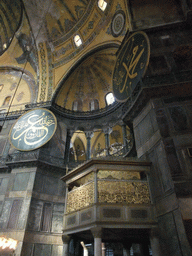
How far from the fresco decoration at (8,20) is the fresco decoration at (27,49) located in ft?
3.34

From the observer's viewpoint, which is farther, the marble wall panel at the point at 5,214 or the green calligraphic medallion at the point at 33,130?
the green calligraphic medallion at the point at 33,130

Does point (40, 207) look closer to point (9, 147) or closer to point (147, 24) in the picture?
point (9, 147)

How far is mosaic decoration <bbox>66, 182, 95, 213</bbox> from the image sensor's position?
547cm

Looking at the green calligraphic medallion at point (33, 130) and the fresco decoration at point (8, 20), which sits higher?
the fresco decoration at point (8, 20)

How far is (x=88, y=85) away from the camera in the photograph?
14.5 metres

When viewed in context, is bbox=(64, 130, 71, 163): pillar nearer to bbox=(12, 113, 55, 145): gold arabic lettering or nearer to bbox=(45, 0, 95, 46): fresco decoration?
bbox=(12, 113, 55, 145): gold arabic lettering

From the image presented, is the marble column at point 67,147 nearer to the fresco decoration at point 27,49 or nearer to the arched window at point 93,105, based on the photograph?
the arched window at point 93,105

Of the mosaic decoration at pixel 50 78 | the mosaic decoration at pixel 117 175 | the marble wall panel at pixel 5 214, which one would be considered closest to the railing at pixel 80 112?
the mosaic decoration at pixel 50 78

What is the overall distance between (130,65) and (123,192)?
16.8 feet

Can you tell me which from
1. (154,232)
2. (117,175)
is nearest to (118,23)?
(117,175)

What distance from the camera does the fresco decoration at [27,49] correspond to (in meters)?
15.2

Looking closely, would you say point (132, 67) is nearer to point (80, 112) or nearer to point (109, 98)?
point (109, 98)

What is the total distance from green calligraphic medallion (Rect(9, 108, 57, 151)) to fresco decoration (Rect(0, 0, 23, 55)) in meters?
9.22

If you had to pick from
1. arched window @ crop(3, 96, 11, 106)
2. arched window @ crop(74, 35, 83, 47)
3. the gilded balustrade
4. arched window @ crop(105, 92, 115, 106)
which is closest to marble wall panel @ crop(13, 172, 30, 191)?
the gilded balustrade
